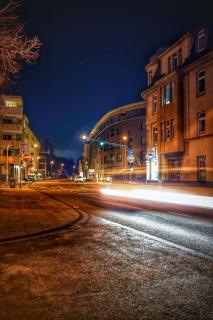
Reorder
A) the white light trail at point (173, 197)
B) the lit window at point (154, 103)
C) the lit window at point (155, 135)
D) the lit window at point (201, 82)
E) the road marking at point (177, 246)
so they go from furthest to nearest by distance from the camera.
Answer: the lit window at point (154, 103) → the lit window at point (155, 135) → the lit window at point (201, 82) → the white light trail at point (173, 197) → the road marking at point (177, 246)

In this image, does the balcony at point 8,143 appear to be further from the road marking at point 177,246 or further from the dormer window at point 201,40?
the road marking at point 177,246

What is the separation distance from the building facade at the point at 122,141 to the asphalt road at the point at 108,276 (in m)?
66.9

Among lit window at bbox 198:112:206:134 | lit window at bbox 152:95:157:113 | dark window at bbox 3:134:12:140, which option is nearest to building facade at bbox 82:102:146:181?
dark window at bbox 3:134:12:140

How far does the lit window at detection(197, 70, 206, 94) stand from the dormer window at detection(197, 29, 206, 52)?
2.25m

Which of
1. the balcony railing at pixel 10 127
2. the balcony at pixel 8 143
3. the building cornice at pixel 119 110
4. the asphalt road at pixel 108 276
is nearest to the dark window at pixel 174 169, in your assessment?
the asphalt road at pixel 108 276

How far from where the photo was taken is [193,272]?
677 cm

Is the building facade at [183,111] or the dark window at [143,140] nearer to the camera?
the building facade at [183,111]

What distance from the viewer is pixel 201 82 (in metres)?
35.6

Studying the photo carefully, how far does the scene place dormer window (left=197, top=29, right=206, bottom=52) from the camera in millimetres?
35719

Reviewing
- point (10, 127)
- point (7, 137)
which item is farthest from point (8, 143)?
point (10, 127)

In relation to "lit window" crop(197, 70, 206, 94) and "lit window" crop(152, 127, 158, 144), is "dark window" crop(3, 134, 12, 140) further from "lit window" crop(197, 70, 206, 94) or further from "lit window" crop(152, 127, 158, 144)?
"lit window" crop(197, 70, 206, 94)

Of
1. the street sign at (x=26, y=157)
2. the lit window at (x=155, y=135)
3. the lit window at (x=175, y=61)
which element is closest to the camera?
the street sign at (x=26, y=157)

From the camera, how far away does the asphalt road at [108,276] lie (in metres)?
4.93

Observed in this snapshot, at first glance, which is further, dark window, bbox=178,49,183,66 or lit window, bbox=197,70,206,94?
dark window, bbox=178,49,183,66
